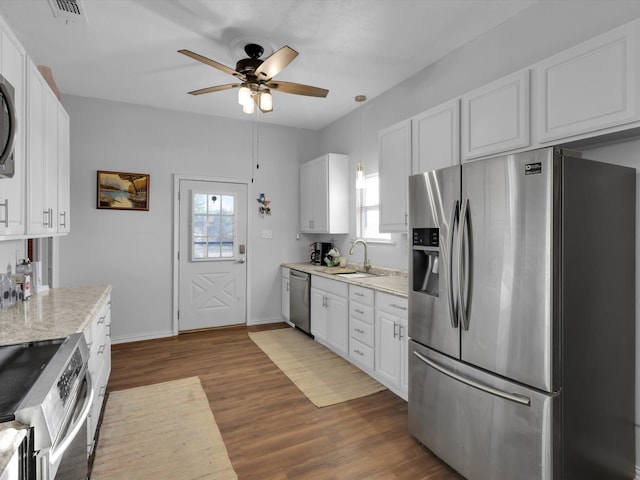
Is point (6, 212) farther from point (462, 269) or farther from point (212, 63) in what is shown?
point (462, 269)

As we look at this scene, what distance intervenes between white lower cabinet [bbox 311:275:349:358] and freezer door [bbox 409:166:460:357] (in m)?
1.33

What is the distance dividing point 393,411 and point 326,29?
9.76 ft

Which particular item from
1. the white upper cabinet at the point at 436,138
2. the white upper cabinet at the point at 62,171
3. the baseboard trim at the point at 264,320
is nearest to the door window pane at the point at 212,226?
the baseboard trim at the point at 264,320

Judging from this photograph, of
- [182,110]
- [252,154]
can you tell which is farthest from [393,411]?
[182,110]

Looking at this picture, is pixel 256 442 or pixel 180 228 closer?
pixel 256 442

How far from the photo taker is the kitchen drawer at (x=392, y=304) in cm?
270

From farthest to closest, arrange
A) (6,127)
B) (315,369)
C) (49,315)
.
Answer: (315,369) < (49,315) < (6,127)

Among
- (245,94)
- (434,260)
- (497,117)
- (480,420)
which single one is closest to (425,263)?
(434,260)

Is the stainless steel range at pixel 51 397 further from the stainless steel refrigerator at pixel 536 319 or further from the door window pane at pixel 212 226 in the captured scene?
the door window pane at pixel 212 226

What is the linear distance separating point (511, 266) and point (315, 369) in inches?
90.7

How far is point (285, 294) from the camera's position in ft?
16.8

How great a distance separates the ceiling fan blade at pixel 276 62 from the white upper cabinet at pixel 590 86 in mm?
1514

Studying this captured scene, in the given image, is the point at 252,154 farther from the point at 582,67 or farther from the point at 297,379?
the point at 582,67

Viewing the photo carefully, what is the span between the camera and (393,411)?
2.66m
